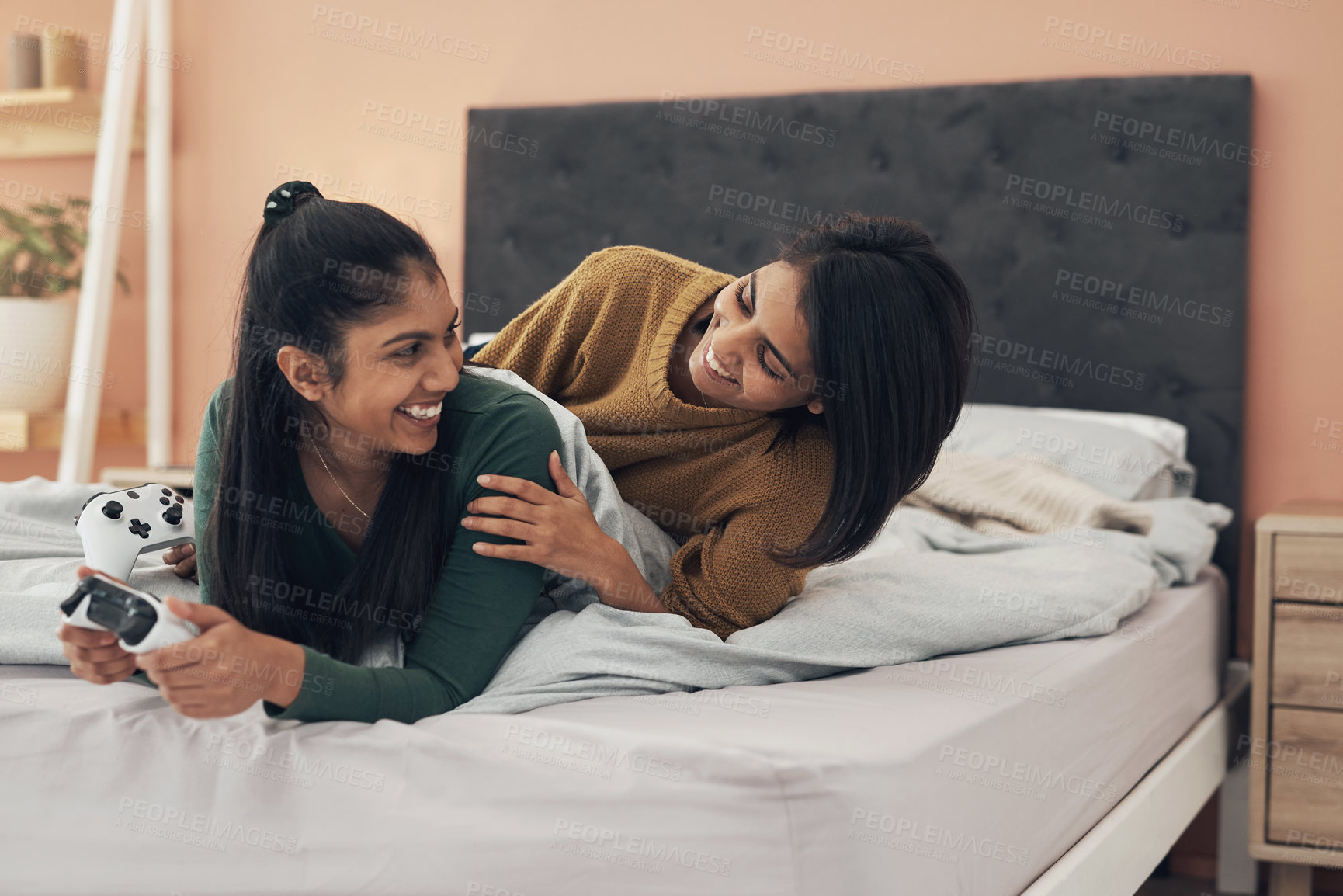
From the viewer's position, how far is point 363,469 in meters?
1.12

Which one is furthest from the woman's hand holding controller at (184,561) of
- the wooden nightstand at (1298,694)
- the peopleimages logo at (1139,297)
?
the peopleimages logo at (1139,297)

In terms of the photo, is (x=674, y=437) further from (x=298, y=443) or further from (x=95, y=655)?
(x=95, y=655)

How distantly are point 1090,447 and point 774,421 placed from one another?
1.01m

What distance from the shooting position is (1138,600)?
1513mm

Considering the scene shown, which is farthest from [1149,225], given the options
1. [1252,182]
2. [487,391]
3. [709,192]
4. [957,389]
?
Answer: [487,391]

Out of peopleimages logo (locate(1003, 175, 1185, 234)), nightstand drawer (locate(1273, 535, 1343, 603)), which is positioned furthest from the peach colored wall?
nightstand drawer (locate(1273, 535, 1343, 603))

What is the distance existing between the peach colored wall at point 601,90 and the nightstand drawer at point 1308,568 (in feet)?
1.66

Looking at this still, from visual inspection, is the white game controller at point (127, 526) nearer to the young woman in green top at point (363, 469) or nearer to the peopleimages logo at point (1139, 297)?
the young woman in green top at point (363, 469)

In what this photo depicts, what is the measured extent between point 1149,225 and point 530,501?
1.73 metres

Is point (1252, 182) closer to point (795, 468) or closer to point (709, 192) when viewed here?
point (709, 192)

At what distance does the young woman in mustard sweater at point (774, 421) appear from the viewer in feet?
3.69

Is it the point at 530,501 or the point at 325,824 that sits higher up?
the point at 530,501

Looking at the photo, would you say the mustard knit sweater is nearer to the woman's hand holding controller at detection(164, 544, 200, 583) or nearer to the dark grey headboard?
the woman's hand holding controller at detection(164, 544, 200, 583)

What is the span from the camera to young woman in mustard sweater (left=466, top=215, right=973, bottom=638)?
1.12 metres
